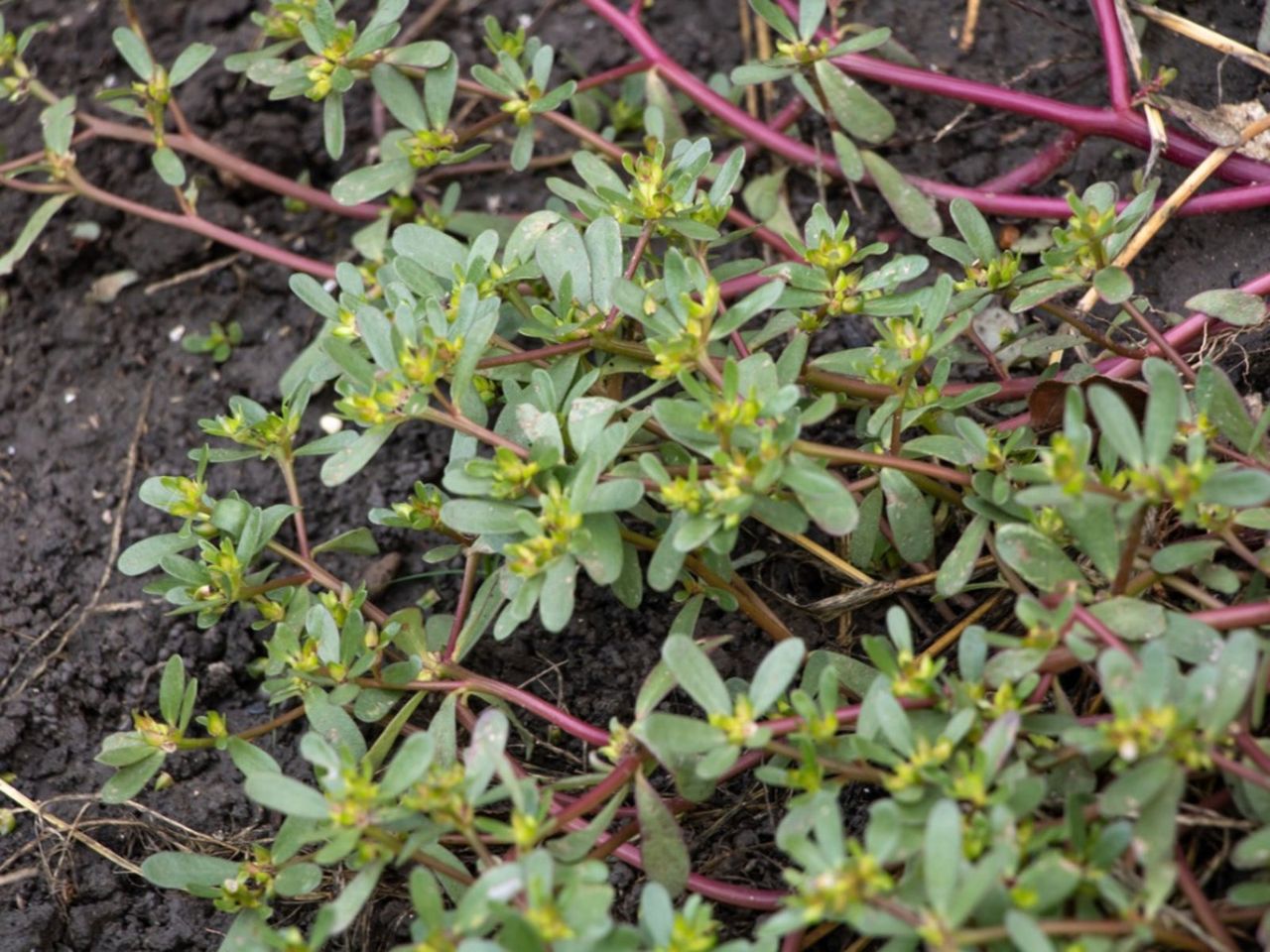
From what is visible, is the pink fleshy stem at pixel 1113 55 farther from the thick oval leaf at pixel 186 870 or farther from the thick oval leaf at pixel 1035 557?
the thick oval leaf at pixel 186 870

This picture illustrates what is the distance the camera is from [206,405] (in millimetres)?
2936

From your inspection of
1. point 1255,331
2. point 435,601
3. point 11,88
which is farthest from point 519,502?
point 11,88

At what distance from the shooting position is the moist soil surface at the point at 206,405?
2.36 metres

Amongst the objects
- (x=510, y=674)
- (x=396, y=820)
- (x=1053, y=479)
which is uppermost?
(x=1053, y=479)

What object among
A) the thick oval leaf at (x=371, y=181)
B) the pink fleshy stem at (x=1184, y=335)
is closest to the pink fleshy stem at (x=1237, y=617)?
the pink fleshy stem at (x=1184, y=335)

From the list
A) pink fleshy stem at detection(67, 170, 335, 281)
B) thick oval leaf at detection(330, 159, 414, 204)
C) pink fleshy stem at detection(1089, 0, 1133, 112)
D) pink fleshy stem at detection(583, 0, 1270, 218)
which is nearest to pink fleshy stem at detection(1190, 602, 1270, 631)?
pink fleshy stem at detection(583, 0, 1270, 218)

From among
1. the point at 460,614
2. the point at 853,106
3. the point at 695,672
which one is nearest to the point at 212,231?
the point at 460,614

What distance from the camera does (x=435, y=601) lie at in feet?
8.49

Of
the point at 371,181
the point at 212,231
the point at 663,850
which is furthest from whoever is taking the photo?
the point at 212,231

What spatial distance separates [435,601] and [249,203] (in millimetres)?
1181

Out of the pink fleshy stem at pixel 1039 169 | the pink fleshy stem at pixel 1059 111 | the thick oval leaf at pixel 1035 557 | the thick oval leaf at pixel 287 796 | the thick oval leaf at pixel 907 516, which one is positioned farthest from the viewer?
the pink fleshy stem at pixel 1039 169

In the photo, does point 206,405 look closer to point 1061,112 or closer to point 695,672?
point 695,672

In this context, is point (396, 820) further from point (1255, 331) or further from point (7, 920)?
point (1255, 331)

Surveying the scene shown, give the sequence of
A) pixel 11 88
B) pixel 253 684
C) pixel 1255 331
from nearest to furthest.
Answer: pixel 1255 331, pixel 253 684, pixel 11 88
